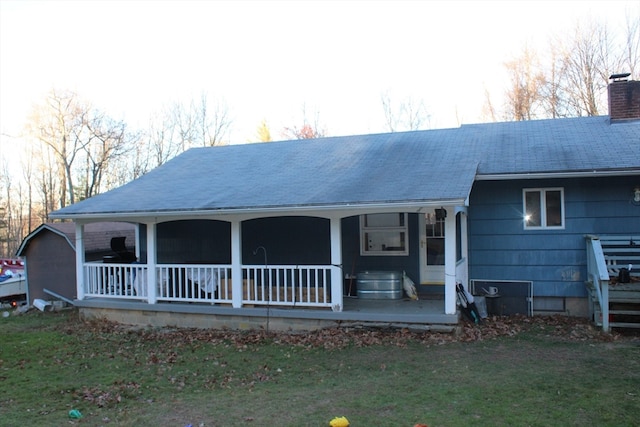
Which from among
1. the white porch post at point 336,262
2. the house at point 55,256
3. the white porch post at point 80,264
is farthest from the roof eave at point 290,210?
the house at point 55,256

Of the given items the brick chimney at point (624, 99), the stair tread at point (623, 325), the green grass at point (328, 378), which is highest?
the brick chimney at point (624, 99)

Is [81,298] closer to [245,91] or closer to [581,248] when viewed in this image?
[581,248]

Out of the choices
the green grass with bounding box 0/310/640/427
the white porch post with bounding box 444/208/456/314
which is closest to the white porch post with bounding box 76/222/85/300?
the green grass with bounding box 0/310/640/427

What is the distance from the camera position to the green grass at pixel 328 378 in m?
5.04

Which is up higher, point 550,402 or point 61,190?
point 61,190

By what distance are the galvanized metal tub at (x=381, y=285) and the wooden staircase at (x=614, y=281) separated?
348 centimetres

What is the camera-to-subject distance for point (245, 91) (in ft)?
108

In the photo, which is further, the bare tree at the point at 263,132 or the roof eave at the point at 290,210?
the bare tree at the point at 263,132

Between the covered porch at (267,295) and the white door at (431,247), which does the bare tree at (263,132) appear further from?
the white door at (431,247)

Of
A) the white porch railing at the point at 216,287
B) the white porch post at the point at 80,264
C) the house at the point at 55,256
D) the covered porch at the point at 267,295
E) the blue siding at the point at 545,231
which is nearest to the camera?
the covered porch at the point at 267,295

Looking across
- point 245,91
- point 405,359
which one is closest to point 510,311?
point 405,359

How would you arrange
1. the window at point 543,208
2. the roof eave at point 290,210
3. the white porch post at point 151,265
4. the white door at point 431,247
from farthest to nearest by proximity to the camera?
the white door at point 431,247, the white porch post at point 151,265, the window at point 543,208, the roof eave at point 290,210

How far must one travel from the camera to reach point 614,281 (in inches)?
341

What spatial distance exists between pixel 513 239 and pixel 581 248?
1.22 meters
